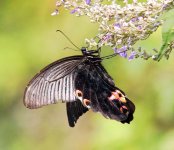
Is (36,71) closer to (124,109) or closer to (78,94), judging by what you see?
(78,94)

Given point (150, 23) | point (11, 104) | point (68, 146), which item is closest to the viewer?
point (150, 23)

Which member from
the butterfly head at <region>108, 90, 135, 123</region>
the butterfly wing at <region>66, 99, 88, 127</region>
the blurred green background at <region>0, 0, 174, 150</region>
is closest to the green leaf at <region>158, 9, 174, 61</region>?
the butterfly head at <region>108, 90, 135, 123</region>

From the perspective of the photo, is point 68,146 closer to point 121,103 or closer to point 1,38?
point 1,38

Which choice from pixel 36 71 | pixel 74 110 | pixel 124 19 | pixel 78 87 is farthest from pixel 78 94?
pixel 36 71

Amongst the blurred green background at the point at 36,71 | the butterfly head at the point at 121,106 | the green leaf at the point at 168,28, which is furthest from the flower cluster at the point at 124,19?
the blurred green background at the point at 36,71

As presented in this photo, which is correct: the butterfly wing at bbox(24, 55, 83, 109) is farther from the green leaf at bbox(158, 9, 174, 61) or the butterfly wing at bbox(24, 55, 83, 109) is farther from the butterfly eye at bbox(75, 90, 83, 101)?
the green leaf at bbox(158, 9, 174, 61)

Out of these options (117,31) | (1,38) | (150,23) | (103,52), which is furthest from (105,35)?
(1,38)
